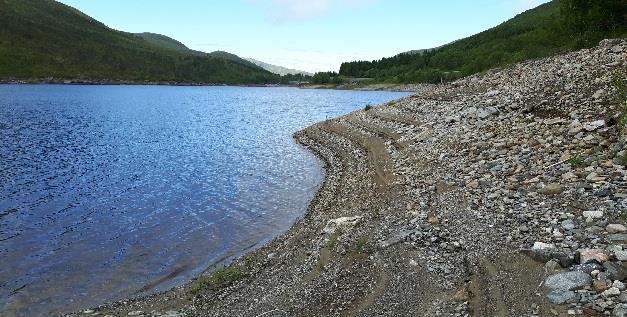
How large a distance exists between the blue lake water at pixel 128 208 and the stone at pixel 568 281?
44.2 ft

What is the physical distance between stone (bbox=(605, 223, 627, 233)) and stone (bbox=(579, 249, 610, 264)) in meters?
1.45

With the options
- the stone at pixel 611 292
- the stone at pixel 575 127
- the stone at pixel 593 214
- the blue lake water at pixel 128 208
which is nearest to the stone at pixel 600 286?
the stone at pixel 611 292

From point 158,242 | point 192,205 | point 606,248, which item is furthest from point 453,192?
point 192,205

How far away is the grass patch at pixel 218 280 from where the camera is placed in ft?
53.0

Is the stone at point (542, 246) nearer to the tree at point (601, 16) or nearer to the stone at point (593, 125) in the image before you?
the stone at point (593, 125)

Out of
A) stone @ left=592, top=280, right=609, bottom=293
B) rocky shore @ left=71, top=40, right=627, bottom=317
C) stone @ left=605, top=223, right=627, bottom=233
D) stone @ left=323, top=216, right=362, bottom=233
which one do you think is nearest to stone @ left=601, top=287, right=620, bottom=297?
rocky shore @ left=71, top=40, right=627, bottom=317

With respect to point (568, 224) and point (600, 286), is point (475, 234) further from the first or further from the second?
point (600, 286)

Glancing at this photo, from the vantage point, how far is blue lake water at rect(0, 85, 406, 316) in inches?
711

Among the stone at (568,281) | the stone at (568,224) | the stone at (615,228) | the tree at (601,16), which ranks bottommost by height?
the stone at (568,281)

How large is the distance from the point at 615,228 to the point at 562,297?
3.84m

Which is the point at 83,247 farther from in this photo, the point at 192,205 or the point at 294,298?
the point at 294,298

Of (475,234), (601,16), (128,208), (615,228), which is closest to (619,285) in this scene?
(615,228)

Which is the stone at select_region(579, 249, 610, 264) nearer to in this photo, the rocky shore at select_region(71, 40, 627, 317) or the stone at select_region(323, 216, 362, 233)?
the rocky shore at select_region(71, 40, 627, 317)

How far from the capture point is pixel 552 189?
55.6 feet
